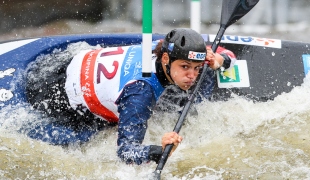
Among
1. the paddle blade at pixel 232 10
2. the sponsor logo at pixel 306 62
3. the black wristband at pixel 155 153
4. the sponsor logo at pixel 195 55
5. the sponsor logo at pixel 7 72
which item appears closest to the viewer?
the black wristband at pixel 155 153

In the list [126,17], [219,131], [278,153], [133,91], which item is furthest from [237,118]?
[126,17]

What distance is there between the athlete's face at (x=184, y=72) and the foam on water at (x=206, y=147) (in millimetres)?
428

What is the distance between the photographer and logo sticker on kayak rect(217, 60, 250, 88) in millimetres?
4523

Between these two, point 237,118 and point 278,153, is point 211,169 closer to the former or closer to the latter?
point 278,153

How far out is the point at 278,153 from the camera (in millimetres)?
3689

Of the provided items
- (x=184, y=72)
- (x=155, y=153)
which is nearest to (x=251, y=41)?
(x=184, y=72)

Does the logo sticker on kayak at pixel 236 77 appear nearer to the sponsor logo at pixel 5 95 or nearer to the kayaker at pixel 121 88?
the kayaker at pixel 121 88

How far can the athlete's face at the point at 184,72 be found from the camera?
3600 mm

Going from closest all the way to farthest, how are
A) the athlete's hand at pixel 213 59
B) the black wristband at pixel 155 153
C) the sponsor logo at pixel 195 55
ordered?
the black wristband at pixel 155 153, the sponsor logo at pixel 195 55, the athlete's hand at pixel 213 59

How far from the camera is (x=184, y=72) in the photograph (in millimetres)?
3631

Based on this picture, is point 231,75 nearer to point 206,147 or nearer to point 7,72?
point 206,147

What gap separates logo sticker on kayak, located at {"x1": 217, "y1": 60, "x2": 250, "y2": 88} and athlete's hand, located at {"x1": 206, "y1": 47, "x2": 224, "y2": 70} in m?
0.24

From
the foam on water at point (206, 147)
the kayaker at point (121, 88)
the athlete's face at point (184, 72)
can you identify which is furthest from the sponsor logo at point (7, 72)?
the athlete's face at point (184, 72)

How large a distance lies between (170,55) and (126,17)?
168 inches
